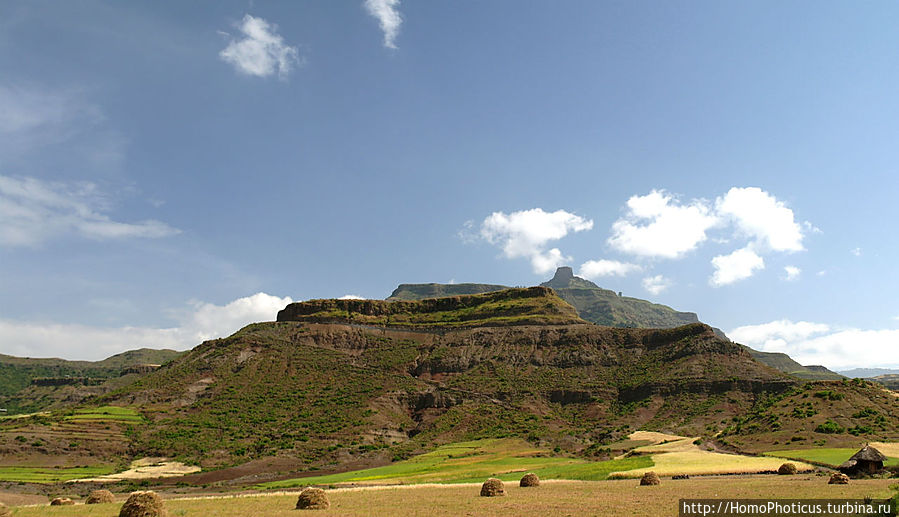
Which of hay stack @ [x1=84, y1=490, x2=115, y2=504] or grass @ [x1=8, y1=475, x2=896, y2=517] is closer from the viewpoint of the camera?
grass @ [x1=8, y1=475, x2=896, y2=517]

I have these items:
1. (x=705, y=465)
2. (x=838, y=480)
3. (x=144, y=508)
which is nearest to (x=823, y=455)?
(x=705, y=465)

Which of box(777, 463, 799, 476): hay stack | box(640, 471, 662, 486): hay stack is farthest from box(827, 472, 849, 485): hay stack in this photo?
box(640, 471, 662, 486): hay stack

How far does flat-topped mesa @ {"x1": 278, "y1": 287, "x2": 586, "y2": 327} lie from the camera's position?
166 meters

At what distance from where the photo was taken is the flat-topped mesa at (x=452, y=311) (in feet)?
546

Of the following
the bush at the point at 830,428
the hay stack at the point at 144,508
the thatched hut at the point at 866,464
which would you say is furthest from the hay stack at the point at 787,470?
the hay stack at the point at 144,508

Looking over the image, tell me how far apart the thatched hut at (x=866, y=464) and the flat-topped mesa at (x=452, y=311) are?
397 feet

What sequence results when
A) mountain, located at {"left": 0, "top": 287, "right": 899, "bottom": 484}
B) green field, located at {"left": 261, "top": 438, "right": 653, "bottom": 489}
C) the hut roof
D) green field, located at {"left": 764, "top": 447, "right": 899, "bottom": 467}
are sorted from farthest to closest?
mountain, located at {"left": 0, "top": 287, "right": 899, "bottom": 484} → green field, located at {"left": 261, "top": 438, "right": 653, "bottom": 489} → green field, located at {"left": 764, "top": 447, "right": 899, "bottom": 467} → the hut roof

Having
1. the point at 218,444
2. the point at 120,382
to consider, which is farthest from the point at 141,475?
the point at 120,382

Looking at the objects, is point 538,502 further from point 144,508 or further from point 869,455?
point 869,455

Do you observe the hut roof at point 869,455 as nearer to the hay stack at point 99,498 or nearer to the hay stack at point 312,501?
the hay stack at point 312,501

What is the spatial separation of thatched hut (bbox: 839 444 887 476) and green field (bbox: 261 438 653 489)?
15776 millimetres

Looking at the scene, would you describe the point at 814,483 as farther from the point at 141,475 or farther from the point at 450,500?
the point at 141,475

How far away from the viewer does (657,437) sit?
83.6 m

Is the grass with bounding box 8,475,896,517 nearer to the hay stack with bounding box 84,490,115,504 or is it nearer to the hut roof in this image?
the hay stack with bounding box 84,490,115,504
